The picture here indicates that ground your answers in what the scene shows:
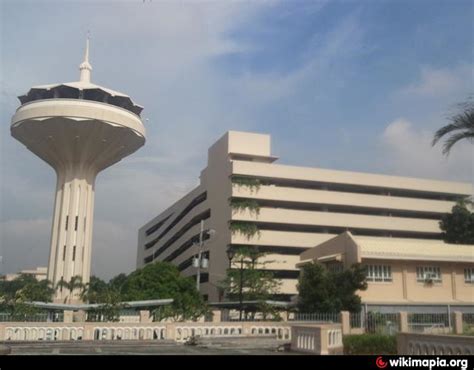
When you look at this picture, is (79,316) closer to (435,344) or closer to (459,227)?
(435,344)

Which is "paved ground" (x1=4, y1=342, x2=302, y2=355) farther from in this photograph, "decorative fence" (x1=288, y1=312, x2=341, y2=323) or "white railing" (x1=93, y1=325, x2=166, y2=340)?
"decorative fence" (x1=288, y1=312, x2=341, y2=323)

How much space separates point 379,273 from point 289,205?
87.9ft

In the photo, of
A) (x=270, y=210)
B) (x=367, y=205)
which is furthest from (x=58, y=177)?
(x=367, y=205)

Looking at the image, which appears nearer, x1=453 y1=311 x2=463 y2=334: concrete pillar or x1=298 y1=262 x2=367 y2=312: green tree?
x1=453 y1=311 x2=463 y2=334: concrete pillar

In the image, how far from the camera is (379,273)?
2744 centimetres

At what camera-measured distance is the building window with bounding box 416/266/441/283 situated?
28156 mm

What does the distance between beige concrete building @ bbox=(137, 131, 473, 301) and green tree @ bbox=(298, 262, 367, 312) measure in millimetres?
23656

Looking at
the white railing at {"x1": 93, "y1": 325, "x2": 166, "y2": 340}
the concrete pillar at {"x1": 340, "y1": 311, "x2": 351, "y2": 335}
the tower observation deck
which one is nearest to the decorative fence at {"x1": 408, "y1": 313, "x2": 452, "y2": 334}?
the concrete pillar at {"x1": 340, "y1": 311, "x2": 351, "y2": 335}

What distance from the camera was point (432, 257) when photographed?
91.8ft

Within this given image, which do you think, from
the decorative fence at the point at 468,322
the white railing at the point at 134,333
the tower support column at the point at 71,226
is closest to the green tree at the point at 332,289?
the decorative fence at the point at 468,322

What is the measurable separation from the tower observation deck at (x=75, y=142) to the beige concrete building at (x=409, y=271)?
22.0 m

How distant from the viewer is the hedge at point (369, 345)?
17.2m
